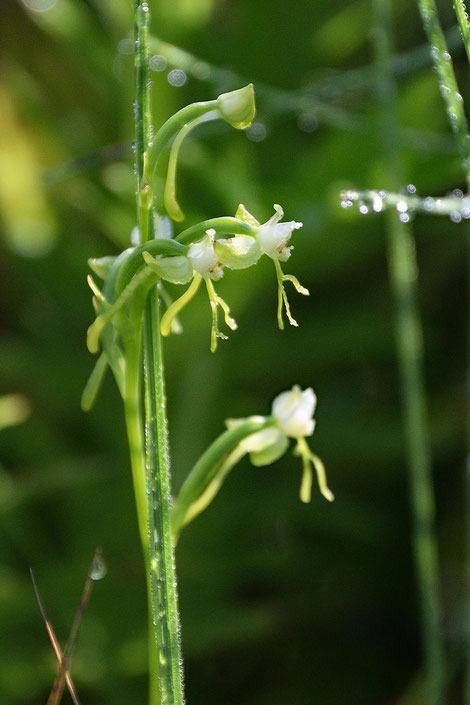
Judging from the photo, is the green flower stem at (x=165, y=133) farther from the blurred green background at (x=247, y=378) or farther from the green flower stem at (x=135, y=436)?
the blurred green background at (x=247, y=378)

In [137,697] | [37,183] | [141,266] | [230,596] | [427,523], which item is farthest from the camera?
[37,183]

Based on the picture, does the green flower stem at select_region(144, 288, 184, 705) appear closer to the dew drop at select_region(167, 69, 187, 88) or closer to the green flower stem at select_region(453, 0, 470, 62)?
the green flower stem at select_region(453, 0, 470, 62)

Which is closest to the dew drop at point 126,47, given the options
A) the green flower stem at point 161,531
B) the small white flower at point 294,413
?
the small white flower at point 294,413

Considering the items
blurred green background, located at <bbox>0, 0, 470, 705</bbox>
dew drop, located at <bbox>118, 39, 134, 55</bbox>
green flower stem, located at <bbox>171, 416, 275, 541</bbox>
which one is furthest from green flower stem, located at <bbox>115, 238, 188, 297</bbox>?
dew drop, located at <bbox>118, 39, 134, 55</bbox>

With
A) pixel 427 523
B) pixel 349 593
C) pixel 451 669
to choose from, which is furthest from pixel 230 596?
pixel 427 523

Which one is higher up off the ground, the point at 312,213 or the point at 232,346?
the point at 312,213

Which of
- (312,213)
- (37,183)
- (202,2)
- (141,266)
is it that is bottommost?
(141,266)

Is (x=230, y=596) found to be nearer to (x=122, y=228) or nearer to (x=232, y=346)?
(x=232, y=346)
